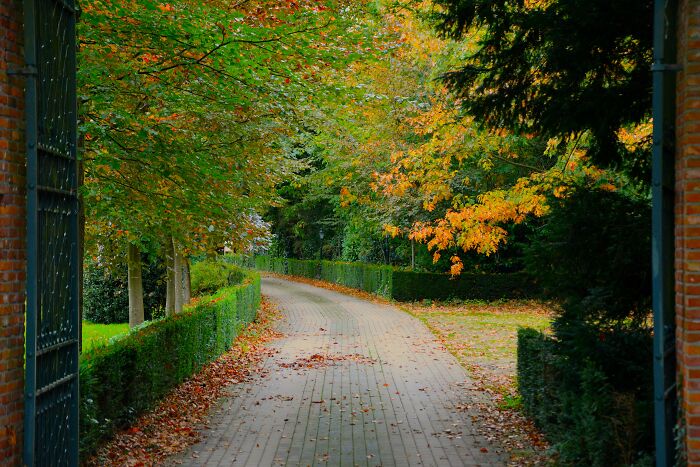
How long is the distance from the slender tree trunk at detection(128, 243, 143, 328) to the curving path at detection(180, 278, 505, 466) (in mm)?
3697

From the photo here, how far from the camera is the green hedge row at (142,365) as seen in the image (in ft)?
24.9

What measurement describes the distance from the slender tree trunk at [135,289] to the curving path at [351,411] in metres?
3.70

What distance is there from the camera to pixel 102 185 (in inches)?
413

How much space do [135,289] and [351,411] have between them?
9293mm

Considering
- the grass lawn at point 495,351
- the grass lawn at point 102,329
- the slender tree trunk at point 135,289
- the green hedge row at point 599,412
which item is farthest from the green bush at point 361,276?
the green hedge row at point 599,412

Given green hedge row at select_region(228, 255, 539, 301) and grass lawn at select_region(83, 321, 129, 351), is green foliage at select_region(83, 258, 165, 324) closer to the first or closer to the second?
grass lawn at select_region(83, 321, 129, 351)

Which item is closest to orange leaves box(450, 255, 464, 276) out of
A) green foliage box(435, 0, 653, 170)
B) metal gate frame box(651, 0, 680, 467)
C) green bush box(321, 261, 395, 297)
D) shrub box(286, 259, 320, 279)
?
green bush box(321, 261, 395, 297)

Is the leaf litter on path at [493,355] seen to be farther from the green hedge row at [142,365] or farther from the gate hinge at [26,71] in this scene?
the gate hinge at [26,71]

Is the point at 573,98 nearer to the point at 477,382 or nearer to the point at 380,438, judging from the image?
the point at 380,438

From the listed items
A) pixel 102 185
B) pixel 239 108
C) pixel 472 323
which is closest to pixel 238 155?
pixel 239 108

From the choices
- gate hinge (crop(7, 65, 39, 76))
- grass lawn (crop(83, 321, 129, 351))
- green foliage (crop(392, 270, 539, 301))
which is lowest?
grass lawn (crop(83, 321, 129, 351))

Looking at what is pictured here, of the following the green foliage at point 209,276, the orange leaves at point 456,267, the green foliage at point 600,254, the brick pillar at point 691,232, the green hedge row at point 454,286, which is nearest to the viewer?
the brick pillar at point 691,232

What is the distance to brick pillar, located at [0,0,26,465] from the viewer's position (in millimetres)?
5008

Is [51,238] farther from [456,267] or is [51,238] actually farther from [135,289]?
[456,267]
